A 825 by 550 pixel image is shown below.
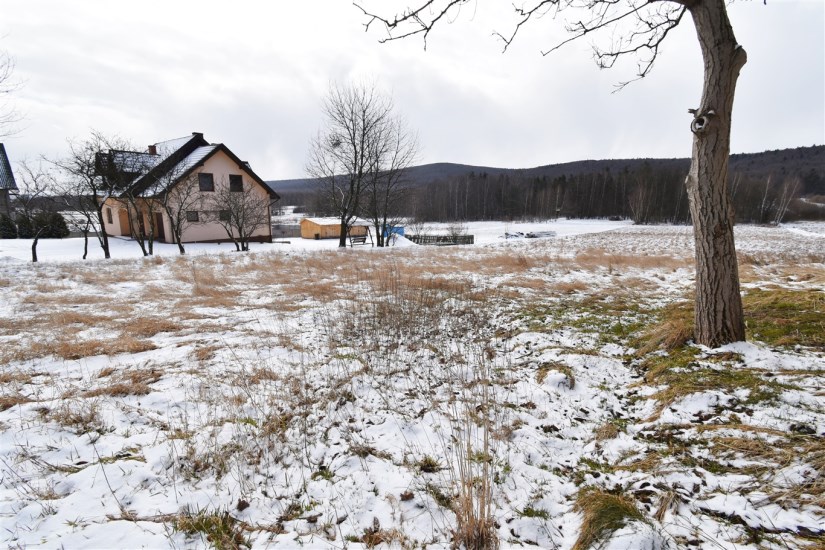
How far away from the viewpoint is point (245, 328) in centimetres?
601

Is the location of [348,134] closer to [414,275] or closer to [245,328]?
[414,275]

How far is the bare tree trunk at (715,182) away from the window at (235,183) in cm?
2991

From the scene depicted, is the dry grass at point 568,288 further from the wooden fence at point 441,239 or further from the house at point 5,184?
the house at point 5,184

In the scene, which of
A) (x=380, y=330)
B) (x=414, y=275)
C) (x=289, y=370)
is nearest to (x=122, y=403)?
(x=289, y=370)

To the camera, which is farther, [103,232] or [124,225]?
[124,225]

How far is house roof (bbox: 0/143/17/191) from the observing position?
2623 cm

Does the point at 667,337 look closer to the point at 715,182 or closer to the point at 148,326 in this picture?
the point at 715,182

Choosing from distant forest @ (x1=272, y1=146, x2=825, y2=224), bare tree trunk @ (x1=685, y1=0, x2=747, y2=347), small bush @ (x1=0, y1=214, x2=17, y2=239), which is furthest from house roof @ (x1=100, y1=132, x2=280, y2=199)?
bare tree trunk @ (x1=685, y1=0, x2=747, y2=347)

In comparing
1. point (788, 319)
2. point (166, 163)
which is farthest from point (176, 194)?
point (788, 319)

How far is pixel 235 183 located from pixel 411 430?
100ft

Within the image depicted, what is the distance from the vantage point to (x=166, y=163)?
24453 mm

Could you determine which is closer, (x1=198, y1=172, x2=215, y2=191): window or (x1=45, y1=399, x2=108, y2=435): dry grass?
(x1=45, y1=399, x2=108, y2=435): dry grass

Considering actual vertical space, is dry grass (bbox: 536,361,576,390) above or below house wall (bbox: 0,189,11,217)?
below

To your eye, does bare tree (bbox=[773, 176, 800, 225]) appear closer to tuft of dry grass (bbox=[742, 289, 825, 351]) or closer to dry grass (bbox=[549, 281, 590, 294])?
dry grass (bbox=[549, 281, 590, 294])
